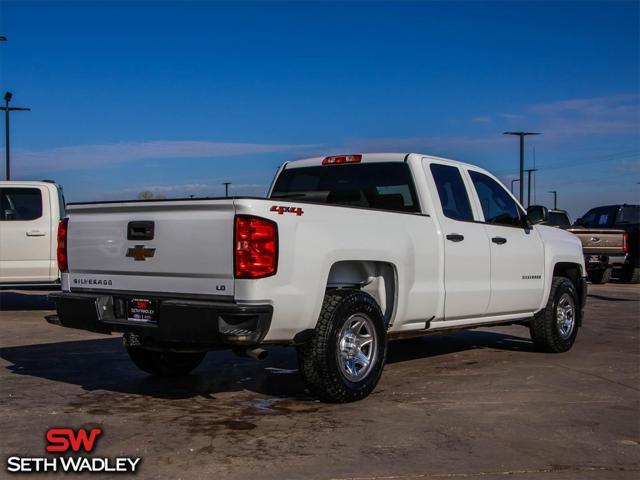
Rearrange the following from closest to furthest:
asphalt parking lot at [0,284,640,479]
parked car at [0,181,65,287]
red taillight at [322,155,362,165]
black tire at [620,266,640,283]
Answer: asphalt parking lot at [0,284,640,479] → red taillight at [322,155,362,165] → parked car at [0,181,65,287] → black tire at [620,266,640,283]

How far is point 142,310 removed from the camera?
5727 mm

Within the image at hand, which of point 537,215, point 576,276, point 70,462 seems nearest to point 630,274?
point 576,276

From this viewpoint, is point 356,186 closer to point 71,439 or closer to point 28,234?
point 71,439

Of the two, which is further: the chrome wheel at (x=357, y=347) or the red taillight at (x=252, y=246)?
the chrome wheel at (x=357, y=347)

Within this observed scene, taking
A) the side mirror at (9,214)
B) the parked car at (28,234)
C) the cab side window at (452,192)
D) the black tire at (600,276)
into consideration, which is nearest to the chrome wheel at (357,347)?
the cab side window at (452,192)

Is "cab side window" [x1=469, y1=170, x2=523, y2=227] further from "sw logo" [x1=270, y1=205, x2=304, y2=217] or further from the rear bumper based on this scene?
the rear bumper

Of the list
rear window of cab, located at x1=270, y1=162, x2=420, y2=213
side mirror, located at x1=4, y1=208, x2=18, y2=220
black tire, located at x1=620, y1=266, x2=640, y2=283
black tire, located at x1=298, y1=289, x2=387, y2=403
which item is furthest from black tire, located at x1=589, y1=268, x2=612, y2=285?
black tire, located at x1=298, y1=289, x2=387, y2=403

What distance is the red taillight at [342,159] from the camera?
7559 mm

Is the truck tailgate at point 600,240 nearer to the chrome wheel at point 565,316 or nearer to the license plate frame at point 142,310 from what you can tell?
the chrome wheel at point 565,316

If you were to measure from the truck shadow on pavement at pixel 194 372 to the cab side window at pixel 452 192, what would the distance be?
5.75 feet

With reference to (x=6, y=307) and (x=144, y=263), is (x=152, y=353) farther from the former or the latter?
(x=6, y=307)

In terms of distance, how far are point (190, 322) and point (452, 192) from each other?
3.25 meters

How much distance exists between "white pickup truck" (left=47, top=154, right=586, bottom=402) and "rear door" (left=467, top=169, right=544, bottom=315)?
0.07ft

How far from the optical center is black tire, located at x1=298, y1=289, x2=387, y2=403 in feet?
18.9
